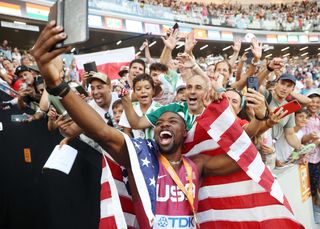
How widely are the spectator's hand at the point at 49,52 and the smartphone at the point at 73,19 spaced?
0.9 inches

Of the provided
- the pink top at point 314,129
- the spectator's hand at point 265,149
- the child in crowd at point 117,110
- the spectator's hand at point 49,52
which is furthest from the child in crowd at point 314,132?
the spectator's hand at point 49,52

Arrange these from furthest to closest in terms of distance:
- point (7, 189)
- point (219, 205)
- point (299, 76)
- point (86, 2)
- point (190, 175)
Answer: point (299, 76), point (7, 189), point (219, 205), point (190, 175), point (86, 2)

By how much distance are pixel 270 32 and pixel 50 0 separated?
19630 mm

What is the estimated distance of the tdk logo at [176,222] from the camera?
1.99m

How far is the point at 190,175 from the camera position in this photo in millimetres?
2141

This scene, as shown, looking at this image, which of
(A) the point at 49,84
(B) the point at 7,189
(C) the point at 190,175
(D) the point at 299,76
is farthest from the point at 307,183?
(D) the point at 299,76

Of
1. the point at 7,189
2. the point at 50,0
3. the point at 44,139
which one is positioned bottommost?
the point at 7,189

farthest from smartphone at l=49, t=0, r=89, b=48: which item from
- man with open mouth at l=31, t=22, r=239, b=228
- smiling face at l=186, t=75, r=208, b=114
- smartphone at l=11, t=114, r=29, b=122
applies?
smartphone at l=11, t=114, r=29, b=122

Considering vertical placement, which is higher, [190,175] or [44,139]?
[44,139]

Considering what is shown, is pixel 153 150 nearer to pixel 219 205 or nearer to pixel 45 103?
pixel 219 205

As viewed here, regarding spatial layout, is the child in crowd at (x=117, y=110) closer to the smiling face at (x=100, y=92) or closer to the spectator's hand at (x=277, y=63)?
the smiling face at (x=100, y=92)

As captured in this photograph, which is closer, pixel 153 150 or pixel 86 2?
pixel 86 2

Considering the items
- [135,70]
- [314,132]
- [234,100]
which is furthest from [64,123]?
[314,132]

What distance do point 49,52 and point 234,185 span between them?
1.43 meters
